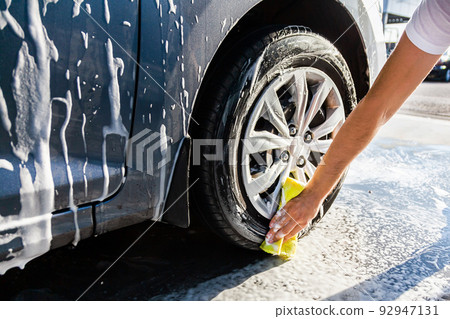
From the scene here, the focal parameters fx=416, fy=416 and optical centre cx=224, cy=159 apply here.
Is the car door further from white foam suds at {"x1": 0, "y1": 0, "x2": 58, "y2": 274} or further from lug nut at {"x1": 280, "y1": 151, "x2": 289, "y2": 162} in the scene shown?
lug nut at {"x1": 280, "y1": 151, "x2": 289, "y2": 162}

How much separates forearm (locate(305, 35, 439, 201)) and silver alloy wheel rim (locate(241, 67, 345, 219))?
23cm

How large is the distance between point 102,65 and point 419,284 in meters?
1.43

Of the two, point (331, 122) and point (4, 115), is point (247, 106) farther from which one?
point (4, 115)

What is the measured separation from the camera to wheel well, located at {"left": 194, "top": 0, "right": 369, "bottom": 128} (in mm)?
1827

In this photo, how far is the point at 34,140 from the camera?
109 cm

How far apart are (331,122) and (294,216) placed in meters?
0.57

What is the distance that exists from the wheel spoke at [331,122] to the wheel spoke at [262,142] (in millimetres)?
266

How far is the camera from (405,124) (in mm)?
4789

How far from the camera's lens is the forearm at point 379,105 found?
1.12m

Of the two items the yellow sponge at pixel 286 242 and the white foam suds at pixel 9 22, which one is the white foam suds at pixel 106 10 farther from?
the yellow sponge at pixel 286 242

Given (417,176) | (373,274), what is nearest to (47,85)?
(373,274)

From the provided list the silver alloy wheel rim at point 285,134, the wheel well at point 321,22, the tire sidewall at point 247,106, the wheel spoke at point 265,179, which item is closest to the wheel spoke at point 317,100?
the silver alloy wheel rim at point 285,134

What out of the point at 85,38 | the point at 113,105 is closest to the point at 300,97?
the point at 113,105
